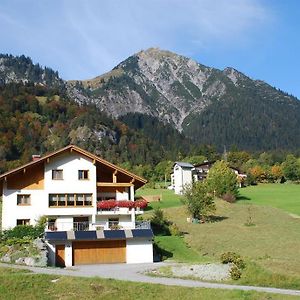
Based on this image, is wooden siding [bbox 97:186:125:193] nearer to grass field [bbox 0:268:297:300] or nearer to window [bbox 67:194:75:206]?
window [bbox 67:194:75:206]

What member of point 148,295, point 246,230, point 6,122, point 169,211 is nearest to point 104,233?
point 148,295

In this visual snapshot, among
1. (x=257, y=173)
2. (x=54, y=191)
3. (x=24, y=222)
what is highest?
(x=257, y=173)

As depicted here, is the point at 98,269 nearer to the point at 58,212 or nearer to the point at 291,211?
the point at 58,212

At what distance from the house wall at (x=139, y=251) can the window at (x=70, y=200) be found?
7.44 m

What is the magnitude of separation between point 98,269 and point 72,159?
14251 mm

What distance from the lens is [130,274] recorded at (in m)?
33.0

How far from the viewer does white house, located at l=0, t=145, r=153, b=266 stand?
42.5m

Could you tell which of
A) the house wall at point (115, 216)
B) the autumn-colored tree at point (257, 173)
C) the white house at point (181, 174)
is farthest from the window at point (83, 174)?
the autumn-colored tree at point (257, 173)

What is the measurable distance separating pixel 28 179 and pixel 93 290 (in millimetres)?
23470

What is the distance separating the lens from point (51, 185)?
155ft

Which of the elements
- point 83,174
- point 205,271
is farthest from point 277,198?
point 205,271

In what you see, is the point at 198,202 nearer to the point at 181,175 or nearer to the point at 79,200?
the point at 79,200

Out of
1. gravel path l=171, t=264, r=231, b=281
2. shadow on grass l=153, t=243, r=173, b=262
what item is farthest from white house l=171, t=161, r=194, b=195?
gravel path l=171, t=264, r=231, b=281

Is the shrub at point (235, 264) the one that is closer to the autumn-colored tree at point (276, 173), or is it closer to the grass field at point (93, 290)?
the grass field at point (93, 290)
